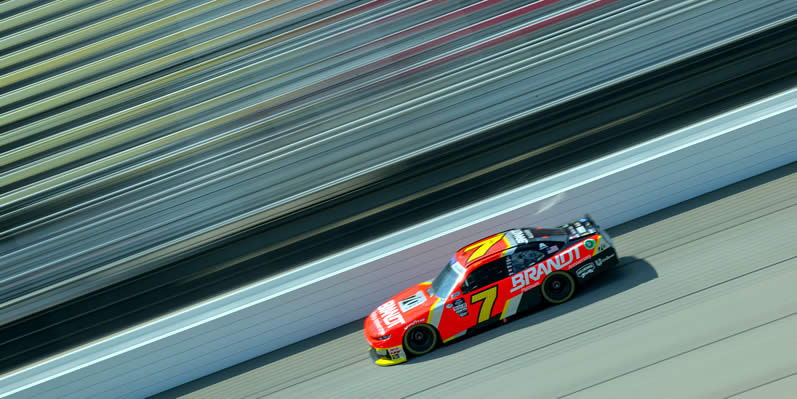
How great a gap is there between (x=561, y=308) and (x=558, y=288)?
9.4 inches

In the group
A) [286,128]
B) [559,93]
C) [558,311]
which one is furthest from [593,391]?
[286,128]

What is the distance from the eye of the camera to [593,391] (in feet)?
22.0

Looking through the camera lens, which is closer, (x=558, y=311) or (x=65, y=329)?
(x=558, y=311)

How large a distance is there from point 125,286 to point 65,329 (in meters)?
1.02

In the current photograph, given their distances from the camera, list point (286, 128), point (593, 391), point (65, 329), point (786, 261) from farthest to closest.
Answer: point (286, 128) → point (65, 329) → point (786, 261) → point (593, 391)

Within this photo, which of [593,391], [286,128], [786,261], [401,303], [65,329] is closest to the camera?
[593,391]

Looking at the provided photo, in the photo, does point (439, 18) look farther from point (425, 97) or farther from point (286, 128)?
point (286, 128)

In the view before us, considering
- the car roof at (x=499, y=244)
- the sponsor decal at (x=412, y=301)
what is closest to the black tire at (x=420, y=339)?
the sponsor decal at (x=412, y=301)

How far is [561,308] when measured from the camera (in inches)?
318

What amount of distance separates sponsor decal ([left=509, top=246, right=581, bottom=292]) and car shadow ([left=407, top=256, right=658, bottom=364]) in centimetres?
43

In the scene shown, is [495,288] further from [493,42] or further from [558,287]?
[493,42]

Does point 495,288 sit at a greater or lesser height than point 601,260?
lesser

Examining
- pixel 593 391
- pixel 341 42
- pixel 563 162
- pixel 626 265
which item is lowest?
pixel 593 391

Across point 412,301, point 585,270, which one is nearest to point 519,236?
point 585,270
